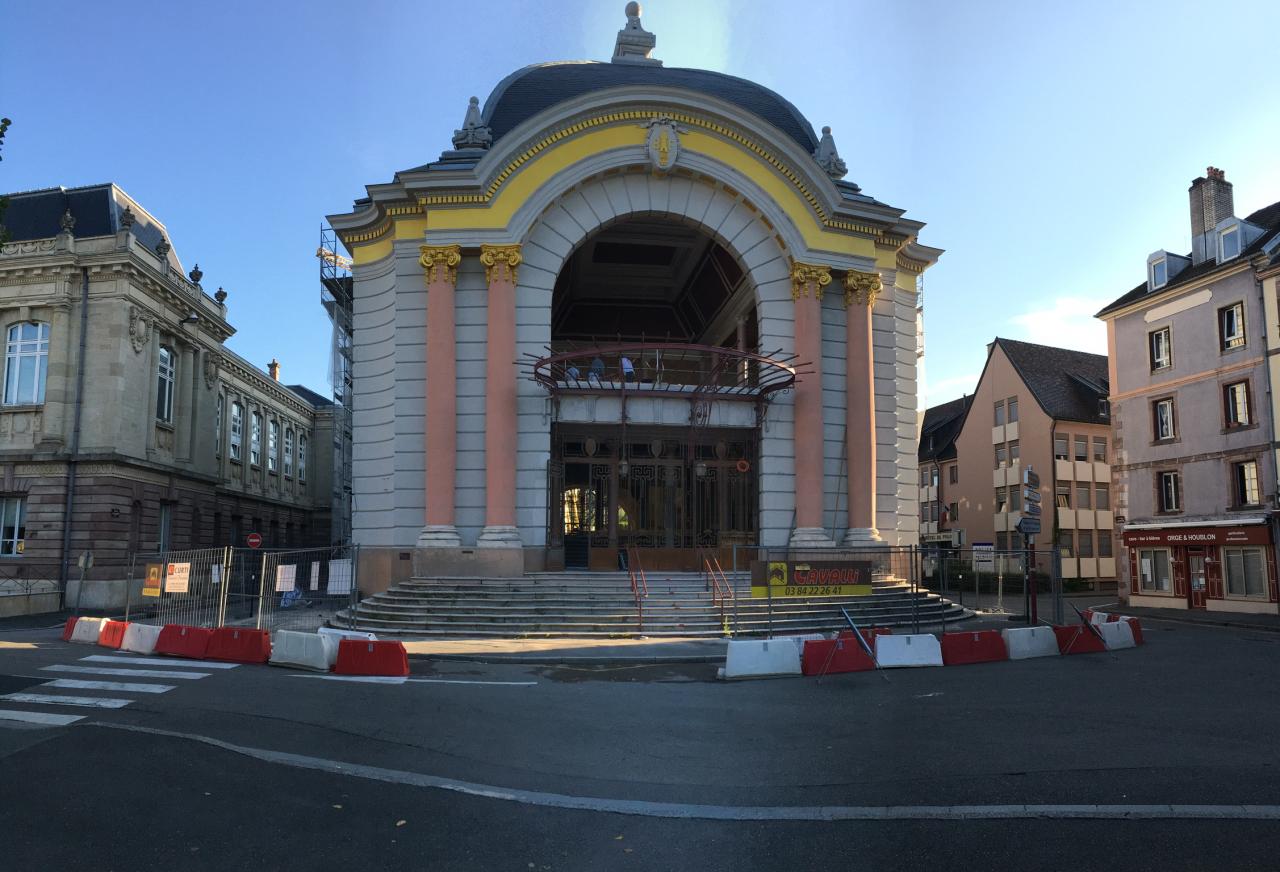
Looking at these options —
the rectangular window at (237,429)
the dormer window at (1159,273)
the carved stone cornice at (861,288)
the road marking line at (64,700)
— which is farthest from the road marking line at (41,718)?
the dormer window at (1159,273)

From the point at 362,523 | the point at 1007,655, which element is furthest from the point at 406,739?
the point at 362,523

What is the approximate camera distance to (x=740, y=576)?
72.0ft

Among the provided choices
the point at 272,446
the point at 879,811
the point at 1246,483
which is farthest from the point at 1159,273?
the point at 272,446

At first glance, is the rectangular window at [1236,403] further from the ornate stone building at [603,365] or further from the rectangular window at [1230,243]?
the ornate stone building at [603,365]

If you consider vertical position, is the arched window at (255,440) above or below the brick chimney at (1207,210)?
below

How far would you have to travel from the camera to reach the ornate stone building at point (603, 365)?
22.6m

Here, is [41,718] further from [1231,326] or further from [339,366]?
[1231,326]

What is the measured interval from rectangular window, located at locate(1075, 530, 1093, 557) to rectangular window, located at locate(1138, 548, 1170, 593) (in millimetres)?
9894

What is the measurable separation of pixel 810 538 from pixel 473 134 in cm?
1456

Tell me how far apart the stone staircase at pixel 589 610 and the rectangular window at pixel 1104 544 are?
26.8 m

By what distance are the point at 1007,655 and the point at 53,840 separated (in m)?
13.8

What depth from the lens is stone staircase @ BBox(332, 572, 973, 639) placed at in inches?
715

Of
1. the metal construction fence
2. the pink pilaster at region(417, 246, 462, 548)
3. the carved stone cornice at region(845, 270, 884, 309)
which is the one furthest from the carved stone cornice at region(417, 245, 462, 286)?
the carved stone cornice at region(845, 270, 884, 309)

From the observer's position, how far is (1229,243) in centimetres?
3048
